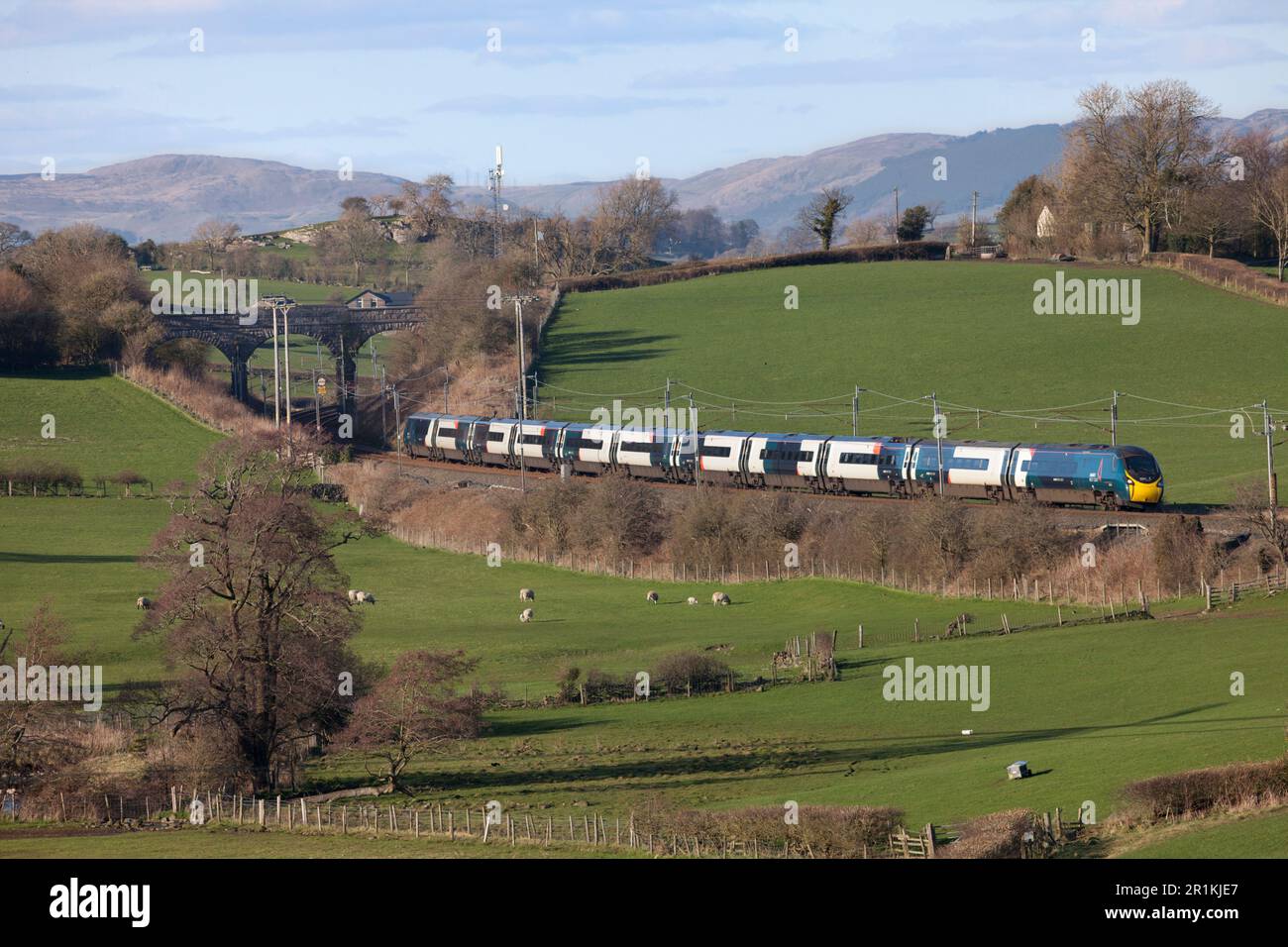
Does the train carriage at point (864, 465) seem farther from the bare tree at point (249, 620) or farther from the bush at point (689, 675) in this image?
the bare tree at point (249, 620)

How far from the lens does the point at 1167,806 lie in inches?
1083

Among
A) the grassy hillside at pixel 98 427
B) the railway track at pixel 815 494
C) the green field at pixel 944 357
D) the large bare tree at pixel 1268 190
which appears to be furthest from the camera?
the large bare tree at pixel 1268 190

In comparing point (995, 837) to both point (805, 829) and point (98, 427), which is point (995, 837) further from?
point (98, 427)

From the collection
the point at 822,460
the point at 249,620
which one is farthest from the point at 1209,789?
the point at 822,460

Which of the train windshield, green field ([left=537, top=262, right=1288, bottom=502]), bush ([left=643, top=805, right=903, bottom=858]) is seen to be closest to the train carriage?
the train windshield

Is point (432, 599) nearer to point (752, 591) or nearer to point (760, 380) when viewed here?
point (752, 591)

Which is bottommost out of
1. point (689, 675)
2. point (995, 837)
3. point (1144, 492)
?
point (689, 675)

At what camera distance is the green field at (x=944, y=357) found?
290 ft

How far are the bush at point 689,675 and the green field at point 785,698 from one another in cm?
112

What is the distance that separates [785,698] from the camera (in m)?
47.4

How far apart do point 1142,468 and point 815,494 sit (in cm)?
1728

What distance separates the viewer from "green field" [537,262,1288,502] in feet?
290

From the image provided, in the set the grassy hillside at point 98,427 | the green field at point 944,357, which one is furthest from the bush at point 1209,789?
the grassy hillside at point 98,427
